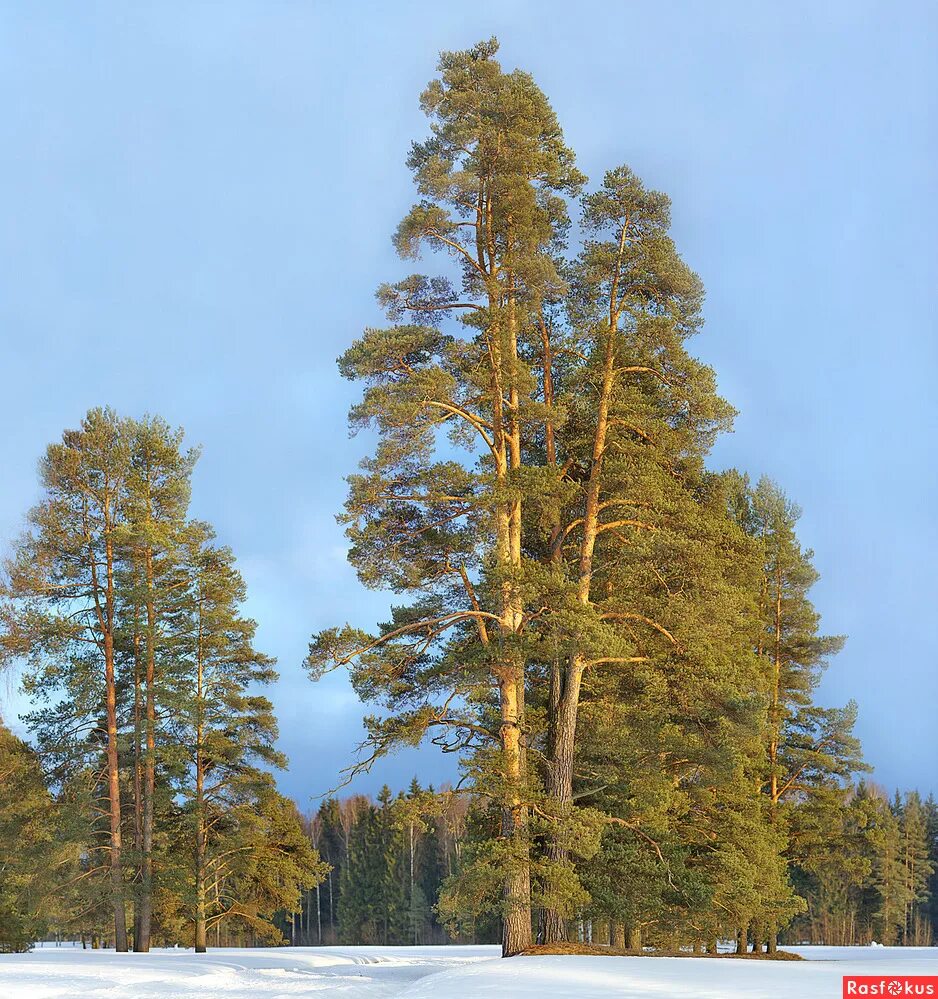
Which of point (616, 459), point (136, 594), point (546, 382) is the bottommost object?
point (136, 594)

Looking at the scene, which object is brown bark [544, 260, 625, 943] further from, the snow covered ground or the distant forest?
the snow covered ground

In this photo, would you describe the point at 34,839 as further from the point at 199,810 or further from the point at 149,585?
the point at 149,585

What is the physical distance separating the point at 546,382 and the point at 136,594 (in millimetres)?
14906

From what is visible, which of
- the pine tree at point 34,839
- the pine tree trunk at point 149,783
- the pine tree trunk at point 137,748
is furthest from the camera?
the pine tree trunk at point 137,748

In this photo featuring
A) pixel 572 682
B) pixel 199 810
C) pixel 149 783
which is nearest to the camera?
pixel 572 682

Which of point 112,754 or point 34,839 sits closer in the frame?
point 34,839

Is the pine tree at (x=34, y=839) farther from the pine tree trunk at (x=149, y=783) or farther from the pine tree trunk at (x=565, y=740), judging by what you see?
the pine tree trunk at (x=565, y=740)

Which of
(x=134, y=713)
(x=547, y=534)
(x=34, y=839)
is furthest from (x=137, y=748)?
(x=547, y=534)

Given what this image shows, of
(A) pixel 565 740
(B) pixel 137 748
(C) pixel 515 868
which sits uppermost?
(A) pixel 565 740

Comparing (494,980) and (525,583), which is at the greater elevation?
(525,583)

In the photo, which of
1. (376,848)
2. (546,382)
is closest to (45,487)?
(546,382)

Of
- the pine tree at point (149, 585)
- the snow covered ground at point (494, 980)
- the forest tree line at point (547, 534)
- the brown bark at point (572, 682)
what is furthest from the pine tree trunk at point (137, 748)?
the brown bark at point (572, 682)

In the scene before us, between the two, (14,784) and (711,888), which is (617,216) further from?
(14,784)

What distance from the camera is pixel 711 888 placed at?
870 inches
